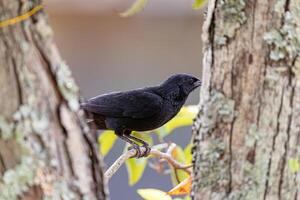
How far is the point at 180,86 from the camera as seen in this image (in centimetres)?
385

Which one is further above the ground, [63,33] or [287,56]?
[287,56]

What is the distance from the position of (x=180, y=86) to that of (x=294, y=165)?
232 centimetres

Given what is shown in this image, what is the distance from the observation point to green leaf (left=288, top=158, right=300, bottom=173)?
1.53 m

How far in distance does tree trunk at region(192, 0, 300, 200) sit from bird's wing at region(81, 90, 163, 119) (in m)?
1.96

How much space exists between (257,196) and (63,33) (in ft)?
16.6

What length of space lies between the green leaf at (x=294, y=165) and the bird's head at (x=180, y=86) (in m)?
2.22

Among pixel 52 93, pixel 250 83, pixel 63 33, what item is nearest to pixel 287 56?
pixel 250 83

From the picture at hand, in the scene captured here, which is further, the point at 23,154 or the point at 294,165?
the point at 294,165

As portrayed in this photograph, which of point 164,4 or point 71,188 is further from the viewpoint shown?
point 164,4

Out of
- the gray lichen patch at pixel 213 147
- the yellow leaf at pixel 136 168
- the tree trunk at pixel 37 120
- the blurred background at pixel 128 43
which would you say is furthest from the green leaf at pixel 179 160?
the blurred background at pixel 128 43

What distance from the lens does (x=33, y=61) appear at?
129 centimetres

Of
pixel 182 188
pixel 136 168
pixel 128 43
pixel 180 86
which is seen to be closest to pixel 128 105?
pixel 180 86

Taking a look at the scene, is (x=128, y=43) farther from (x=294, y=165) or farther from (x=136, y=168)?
(x=294, y=165)

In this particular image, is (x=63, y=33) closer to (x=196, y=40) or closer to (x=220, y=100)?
(x=196, y=40)
